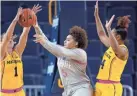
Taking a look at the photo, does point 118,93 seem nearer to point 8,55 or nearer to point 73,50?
point 73,50

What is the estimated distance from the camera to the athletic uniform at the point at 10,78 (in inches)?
241

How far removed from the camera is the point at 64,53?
545 cm

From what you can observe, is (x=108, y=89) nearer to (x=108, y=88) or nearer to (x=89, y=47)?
(x=108, y=88)

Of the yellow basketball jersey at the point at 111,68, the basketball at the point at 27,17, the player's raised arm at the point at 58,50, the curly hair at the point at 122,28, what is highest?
the basketball at the point at 27,17

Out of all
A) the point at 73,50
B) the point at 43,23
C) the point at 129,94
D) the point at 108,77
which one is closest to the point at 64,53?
the point at 73,50

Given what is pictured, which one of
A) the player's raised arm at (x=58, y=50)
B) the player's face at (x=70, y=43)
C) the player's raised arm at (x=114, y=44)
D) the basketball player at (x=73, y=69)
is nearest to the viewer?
the player's raised arm at (x=58, y=50)

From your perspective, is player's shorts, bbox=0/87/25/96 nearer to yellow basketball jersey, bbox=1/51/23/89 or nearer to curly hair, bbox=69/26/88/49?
yellow basketball jersey, bbox=1/51/23/89

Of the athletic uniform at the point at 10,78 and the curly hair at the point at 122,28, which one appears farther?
the curly hair at the point at 122,28

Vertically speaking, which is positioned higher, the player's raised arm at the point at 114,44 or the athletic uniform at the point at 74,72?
the player's raised arm at the point at 114,44

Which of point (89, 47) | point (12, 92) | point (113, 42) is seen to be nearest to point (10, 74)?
point (12, 92)

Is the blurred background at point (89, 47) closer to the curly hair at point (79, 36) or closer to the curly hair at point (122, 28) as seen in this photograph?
the curly hair at point (122, 28)

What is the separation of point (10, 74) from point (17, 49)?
39 cm

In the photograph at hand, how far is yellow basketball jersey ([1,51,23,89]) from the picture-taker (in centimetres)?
612

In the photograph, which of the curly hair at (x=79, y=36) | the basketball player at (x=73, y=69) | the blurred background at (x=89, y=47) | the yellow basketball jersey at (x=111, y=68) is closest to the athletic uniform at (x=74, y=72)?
the basketball player at (x=73, y=69)
